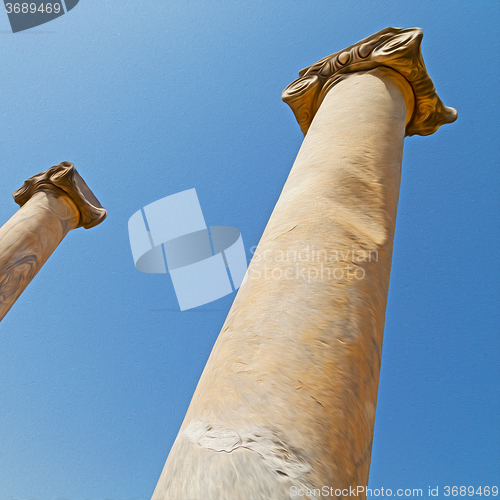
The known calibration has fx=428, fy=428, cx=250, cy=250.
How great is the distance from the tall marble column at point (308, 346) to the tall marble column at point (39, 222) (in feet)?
51.2

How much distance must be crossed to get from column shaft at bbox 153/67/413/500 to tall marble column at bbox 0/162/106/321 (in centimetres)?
1566

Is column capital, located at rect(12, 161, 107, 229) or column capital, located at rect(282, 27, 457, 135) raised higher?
column capital, located at rect(12, 161, 107, 229)

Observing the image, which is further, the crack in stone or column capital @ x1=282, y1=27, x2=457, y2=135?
column capital @ x1=282, y1=27, x2=457, y2=135

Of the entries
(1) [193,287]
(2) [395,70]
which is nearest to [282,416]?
(2) [395,70]

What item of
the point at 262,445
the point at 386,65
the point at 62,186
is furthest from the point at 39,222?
the point at 262,445

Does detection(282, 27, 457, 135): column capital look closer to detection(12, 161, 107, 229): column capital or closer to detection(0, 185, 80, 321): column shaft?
detection(0, 185, 80, 321): column shaft

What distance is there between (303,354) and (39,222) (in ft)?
68.0

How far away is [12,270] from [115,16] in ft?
103

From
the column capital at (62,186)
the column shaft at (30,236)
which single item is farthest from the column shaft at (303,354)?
the column capital at (62,186)

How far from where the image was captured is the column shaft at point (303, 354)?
4.54 metres

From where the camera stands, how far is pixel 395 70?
1335 centimetres

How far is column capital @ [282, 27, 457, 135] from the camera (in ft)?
43.9

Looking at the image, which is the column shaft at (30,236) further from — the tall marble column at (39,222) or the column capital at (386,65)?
the column capital at (386,65)

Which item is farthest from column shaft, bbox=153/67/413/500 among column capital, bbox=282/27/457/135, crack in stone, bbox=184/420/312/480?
column capital, bbox=282/27/457/135
